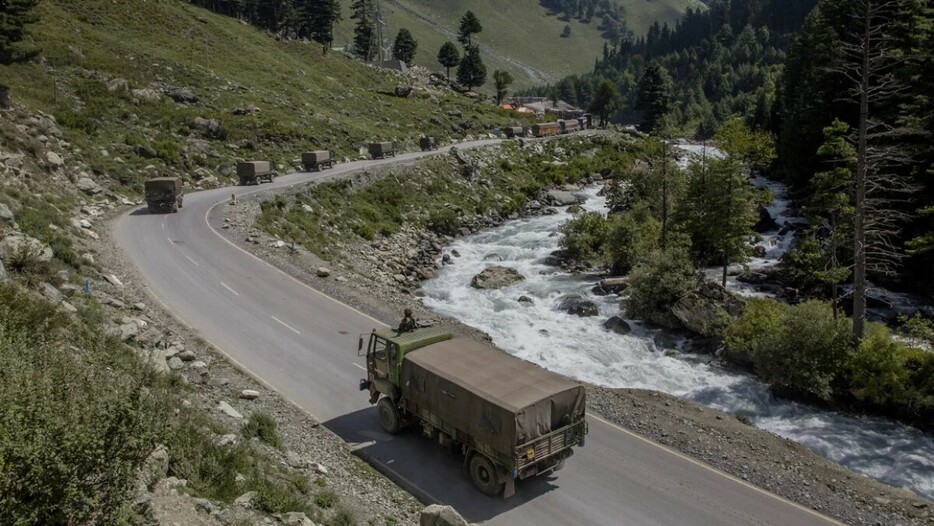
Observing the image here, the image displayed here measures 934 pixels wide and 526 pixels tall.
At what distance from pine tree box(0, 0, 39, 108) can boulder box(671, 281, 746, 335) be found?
4347cm

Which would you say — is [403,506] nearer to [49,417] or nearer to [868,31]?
[49,417]

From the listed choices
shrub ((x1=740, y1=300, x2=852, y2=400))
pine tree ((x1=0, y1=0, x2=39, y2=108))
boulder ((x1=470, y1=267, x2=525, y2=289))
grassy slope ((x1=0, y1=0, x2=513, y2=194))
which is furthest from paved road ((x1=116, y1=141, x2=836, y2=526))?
pine tree ((x1=0, y1=0, x2=39, y2=108))

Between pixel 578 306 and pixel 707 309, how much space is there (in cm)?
698

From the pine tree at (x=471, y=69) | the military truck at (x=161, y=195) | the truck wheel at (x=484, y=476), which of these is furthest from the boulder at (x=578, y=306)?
the pine tree at (x=471, y=69)

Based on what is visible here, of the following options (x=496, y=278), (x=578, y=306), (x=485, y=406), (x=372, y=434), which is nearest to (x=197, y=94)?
(x=496, y=278)

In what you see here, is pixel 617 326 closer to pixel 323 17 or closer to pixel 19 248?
pixel 19 248

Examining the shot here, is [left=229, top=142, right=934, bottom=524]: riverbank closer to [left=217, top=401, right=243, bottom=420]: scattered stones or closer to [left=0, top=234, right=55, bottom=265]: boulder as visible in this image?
[left=217, top=401, right=243, bottom=420]: scattered stones

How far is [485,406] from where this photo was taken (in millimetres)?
14453

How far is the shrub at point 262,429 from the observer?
15805 millimetres

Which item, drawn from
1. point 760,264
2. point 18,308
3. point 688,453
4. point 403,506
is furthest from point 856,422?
point 18,308

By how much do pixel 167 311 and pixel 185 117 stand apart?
1423 inches

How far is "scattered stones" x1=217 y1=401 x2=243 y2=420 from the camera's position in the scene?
1664 cm

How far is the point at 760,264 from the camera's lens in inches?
1661

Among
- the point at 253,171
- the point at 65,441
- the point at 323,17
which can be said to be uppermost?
the point at 323,17
